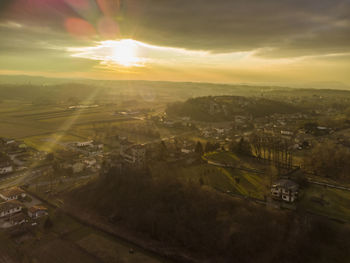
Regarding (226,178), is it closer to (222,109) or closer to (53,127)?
(53,127)

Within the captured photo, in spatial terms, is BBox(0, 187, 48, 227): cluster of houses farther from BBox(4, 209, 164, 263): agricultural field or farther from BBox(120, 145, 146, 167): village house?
BBox(120, 145, 146, 167): village house

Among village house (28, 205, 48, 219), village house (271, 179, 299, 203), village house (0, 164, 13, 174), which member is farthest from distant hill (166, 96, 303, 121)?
village house (28, 205, 48, 219)

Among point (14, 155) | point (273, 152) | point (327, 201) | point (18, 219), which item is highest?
point (327, 201)

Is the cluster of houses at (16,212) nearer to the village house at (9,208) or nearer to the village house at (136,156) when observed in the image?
A: the village house at (9,208)

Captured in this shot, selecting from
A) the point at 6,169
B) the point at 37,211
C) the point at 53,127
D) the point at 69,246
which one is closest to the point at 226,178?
the point at 69,246

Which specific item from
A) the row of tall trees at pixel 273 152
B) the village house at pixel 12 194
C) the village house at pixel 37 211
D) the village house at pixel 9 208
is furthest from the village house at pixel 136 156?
the row of tall trees at pixel 273 152

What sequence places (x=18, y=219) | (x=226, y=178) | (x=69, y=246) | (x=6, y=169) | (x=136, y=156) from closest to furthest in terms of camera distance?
(x=69, y=246), (x=18, y=219), (x=226, y=178), (x=136, y=156), (x=6, y=169)

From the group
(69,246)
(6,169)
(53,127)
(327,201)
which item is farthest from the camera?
(53,127)
